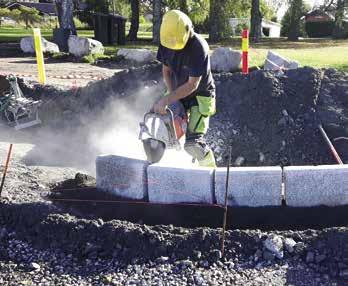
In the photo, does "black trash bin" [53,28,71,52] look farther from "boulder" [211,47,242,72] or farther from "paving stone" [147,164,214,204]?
"paving stone" [147,164,214,204]

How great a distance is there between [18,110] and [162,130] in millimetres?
4031

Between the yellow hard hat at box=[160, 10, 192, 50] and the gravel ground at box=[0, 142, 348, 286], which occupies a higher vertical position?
the yellow hard hat at box=[160, 10, 192, 50]

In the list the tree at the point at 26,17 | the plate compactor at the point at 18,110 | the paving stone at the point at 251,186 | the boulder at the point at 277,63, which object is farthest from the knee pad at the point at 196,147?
the tree at the point at 26,17

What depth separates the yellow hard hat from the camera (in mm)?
4492

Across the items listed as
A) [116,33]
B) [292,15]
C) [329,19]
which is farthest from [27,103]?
[329,19]

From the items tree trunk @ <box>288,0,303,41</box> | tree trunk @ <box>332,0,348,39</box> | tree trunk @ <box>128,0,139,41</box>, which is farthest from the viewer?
tree trunk @ <box>332,0,348,39</box>

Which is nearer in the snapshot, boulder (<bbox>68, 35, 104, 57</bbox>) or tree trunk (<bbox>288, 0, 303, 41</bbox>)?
boulder (<bbox>68, 35, 104, 57</bbox>)

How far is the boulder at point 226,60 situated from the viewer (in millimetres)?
11711

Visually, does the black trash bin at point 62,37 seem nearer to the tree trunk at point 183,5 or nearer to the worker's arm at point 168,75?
the tree trunk at point 183,5

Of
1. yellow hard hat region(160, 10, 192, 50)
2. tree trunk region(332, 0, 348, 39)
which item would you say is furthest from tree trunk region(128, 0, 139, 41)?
yellow hard hat region(160, 10, 192, 50)

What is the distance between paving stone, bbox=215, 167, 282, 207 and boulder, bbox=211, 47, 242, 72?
7.11m

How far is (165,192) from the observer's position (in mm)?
5023

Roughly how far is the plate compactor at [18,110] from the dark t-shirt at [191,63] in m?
3.74

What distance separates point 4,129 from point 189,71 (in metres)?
4.51
